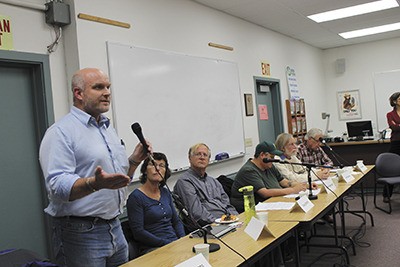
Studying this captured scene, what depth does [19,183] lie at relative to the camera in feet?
9.31

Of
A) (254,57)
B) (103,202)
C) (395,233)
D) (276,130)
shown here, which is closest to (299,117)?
(276,130)

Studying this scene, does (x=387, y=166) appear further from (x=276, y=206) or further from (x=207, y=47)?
(x=276, y=206)

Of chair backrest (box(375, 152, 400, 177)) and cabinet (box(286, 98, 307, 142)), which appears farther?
cabinet (box(286, 98, 307, 142))

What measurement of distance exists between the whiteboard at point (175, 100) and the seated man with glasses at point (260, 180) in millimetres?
707

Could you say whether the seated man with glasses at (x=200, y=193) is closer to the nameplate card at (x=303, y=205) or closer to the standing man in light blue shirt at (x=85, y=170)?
the nameplate card at (x=303, y=205)

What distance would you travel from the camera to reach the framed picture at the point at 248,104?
5.52 m

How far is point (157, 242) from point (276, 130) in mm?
4227

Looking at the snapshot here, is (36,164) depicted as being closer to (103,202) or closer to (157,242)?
(157,242)

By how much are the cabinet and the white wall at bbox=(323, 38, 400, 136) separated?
1784 millimetres

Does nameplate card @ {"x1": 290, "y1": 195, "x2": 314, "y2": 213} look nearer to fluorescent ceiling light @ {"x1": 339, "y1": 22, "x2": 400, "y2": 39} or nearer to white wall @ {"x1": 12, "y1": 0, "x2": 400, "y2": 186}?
white wall @ {"x1": 12, "y1": 0, "x2": 400, "y2": 186}

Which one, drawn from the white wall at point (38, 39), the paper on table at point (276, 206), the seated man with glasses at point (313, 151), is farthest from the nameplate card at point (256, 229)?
the seated man with glasses at point (313, 151)

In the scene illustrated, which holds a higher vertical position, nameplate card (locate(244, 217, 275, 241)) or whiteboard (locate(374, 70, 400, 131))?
whiteboard (locate(374, 70, 400, 131))

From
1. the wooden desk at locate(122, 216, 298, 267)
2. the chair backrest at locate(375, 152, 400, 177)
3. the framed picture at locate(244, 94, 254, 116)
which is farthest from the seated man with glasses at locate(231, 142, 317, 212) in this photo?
the chair backrest at locate(375, 152, 400, 177)

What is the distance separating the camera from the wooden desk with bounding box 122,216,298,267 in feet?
6.31
